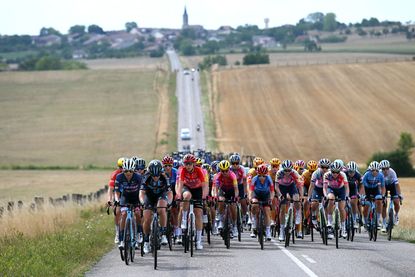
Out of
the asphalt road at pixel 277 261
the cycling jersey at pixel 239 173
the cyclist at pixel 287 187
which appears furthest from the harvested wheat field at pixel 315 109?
the asphalt road at pixel 277 261

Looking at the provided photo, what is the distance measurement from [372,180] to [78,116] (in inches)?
2791

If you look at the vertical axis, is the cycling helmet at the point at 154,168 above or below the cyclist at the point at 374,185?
above

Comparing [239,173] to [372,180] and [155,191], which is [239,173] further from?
[155,191]

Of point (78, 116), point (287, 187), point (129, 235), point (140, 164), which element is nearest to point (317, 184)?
point (287, 187)

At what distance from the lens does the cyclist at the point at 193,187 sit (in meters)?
19.5

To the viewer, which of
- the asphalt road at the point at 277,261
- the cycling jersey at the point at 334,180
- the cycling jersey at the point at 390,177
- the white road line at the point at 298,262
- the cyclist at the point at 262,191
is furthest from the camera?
the cycling jersey at the point at 390,177

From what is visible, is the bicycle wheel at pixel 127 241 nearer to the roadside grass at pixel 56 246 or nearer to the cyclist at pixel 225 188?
the roadside grass at pixel 56 246

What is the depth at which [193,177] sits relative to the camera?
19.9 metres

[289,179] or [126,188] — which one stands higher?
[126,188]

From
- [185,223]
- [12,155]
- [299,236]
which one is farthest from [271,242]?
[12,155]

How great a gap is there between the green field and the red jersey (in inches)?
1963

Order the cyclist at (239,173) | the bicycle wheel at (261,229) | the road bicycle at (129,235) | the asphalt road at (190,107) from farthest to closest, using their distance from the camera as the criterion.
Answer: the asphalt road at (190,107)
the cyclist at (239,173)
the bicycle wheel at (261,229)
the road bicycle at (129,235)

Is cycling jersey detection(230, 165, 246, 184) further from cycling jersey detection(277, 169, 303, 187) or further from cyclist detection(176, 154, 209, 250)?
cyclist detection(176, 154, 209, 250)

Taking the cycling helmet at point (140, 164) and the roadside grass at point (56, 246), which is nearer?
the roadside grass at point (56, 246)
